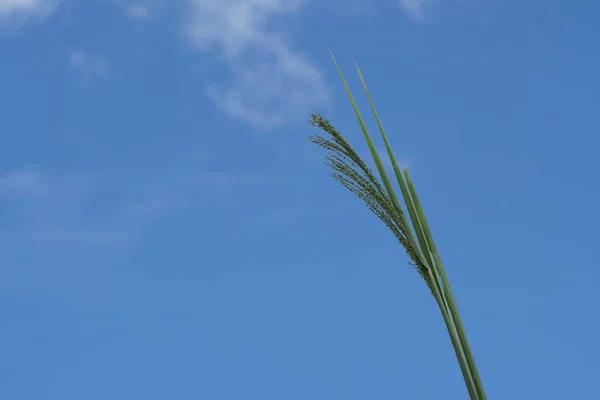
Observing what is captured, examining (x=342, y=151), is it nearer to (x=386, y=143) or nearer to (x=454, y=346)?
(x=386, y=143)

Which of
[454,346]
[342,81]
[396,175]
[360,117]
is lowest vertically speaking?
[454,346]

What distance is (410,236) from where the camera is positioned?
3.30 m

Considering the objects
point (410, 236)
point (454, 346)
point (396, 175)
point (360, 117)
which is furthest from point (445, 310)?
point (360, 117)

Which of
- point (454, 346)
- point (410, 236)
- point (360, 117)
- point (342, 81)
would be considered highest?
point (342, 81)

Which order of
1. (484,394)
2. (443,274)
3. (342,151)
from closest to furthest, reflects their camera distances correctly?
(484,394)
(443,274)
(342,151)

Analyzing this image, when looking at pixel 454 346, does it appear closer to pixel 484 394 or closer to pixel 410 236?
pixel 484 394

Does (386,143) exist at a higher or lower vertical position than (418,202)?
higher

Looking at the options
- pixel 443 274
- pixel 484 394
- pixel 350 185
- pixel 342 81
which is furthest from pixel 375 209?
pixel 484 394

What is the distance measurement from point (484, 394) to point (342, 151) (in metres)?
1.20

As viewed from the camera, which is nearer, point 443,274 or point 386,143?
point 443,274

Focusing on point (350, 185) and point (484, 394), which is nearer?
point (484, 394)

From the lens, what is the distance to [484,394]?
2994 millimetres

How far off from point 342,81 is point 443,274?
103cm

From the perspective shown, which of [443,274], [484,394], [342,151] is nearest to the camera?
[484,394]
